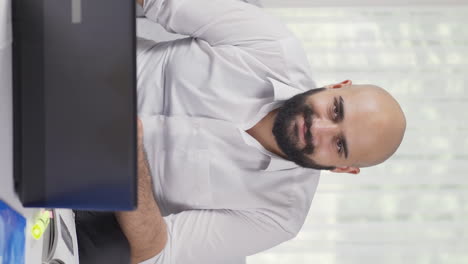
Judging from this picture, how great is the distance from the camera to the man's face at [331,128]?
133 centimetres

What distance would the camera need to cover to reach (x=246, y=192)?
4.50 ft

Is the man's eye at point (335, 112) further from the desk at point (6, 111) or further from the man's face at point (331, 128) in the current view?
the desk at point (6, 111)

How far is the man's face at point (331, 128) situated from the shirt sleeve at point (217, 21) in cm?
23

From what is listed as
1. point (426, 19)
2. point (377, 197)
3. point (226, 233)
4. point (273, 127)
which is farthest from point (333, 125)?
point (426, 19)

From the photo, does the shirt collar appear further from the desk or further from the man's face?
the desk

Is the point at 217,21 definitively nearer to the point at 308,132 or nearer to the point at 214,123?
the point at 214,123

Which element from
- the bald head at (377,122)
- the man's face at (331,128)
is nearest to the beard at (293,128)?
the man's face at (331,128)

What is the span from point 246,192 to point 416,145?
785 mm

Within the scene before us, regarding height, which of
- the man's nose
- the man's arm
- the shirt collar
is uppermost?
the shirt collar

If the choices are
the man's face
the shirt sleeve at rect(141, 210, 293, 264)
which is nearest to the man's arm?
the shirt sleeve at rect(141, 210, 293, 264)

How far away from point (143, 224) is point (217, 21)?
61 centimetres

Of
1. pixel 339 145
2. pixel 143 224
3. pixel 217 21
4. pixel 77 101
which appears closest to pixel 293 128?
pixel 339 145

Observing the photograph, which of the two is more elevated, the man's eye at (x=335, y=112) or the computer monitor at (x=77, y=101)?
the computer monitor at (x=77, y=101)

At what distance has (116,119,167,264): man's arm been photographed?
105 cm
